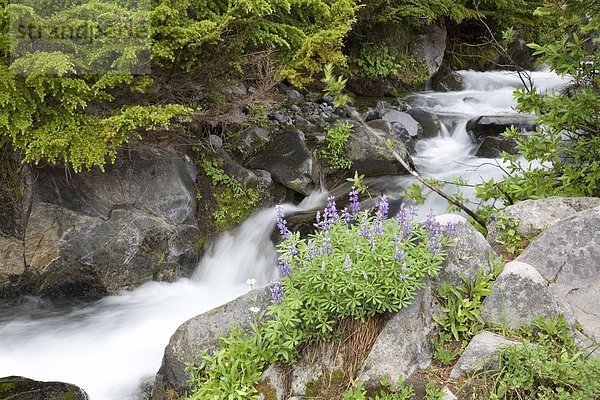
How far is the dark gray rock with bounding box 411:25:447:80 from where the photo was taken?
42.2 feet

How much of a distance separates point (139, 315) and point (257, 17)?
137 inches

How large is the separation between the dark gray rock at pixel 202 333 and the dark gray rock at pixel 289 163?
3735 millimetres

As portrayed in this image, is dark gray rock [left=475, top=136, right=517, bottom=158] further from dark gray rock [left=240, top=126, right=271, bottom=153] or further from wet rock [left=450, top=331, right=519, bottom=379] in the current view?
wet rock [left=450, top=331, right=519, bottom=379]

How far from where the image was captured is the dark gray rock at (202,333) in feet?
12.2

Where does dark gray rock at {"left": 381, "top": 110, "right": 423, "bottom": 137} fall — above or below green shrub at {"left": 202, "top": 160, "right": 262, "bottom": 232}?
below

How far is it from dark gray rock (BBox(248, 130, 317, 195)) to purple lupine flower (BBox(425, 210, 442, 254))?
13.1 ft

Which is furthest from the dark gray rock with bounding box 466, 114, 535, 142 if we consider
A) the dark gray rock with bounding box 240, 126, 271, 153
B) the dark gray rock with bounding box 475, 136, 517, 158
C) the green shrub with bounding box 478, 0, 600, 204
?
the green shrub with bounding box 478, 0, 600, 204

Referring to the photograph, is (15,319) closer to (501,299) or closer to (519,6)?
(501,299)

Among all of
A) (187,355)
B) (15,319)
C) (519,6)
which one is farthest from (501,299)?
(519,6)

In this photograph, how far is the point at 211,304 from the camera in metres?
6.03

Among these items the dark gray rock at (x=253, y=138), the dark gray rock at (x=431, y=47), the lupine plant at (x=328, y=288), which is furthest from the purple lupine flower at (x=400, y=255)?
the dark gray rock at (x=431, y=47)

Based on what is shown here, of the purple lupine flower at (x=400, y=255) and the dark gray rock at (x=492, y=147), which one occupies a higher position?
the purple lupine flower at (x=400, y=255)

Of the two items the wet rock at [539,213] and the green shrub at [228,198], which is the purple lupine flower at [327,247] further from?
the green shrub at [228,198]

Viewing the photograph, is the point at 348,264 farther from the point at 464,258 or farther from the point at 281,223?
the point at 464,258
